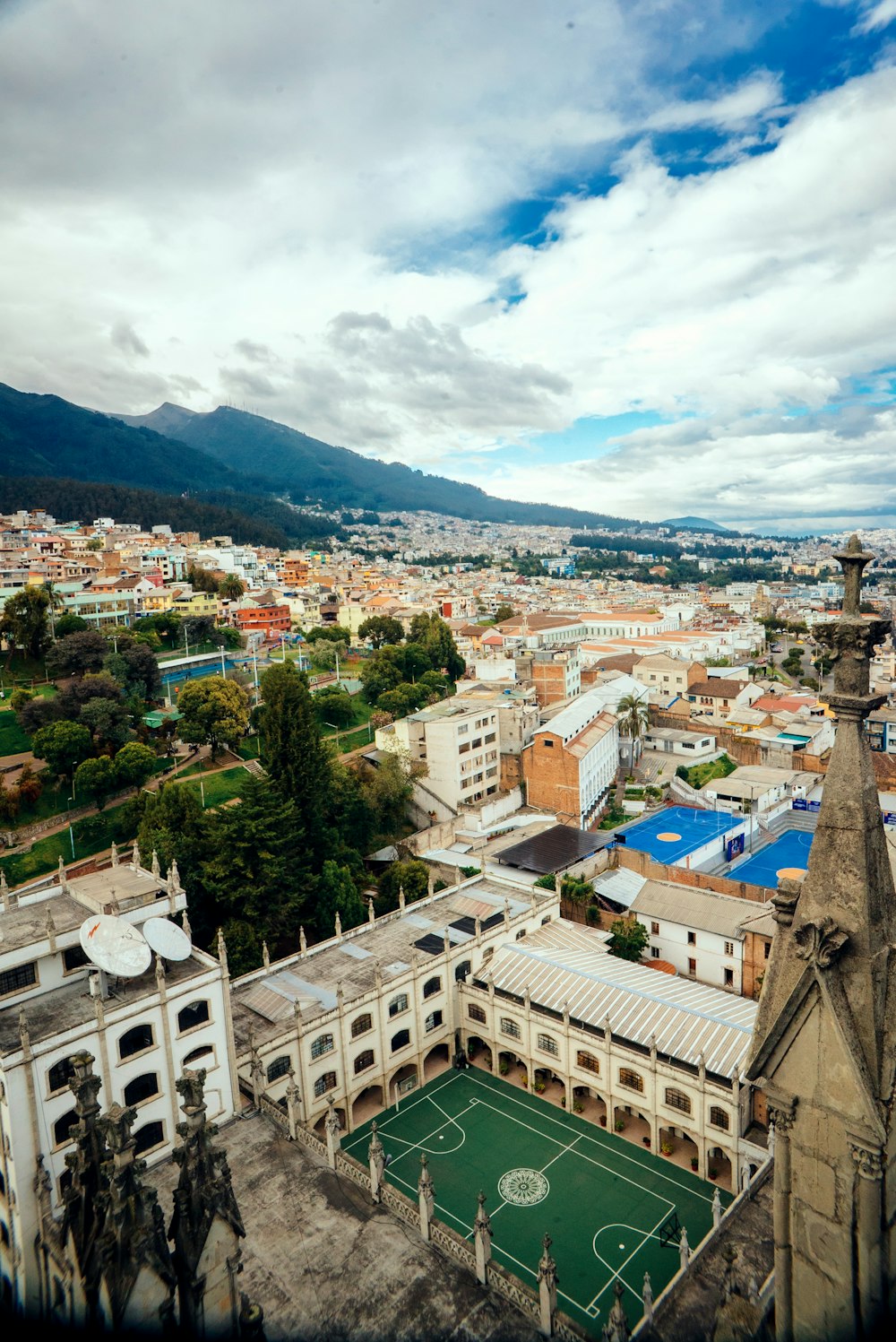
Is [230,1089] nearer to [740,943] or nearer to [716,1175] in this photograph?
[716,1175]

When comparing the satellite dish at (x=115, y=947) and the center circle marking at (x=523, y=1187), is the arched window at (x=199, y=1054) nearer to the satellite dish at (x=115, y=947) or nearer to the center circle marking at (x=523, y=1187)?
the satellite dish at (x=115, y=947)

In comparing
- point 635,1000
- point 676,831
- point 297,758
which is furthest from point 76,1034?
point 676,831

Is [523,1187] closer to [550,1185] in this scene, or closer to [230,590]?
[550,1185]

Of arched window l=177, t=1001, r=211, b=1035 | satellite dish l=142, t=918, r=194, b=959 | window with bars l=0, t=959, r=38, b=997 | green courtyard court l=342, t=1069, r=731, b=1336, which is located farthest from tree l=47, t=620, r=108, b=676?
green courtyard court l=342, t=1069, r=731, b=1336

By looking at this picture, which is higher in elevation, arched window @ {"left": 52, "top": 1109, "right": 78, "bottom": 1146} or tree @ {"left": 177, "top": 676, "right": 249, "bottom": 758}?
tree @ {"left": 177, "top": 676, "right": 249, "bottom": 758}

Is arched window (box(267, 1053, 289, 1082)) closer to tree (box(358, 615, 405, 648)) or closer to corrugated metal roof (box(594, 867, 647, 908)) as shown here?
corrugated metal roof (box(594, 867, 647, 908))

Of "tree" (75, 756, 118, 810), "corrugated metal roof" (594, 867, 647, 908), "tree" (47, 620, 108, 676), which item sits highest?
"tree" (47, 620, 108, 676)

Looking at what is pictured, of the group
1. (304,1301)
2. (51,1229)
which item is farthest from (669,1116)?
(51,1229)
